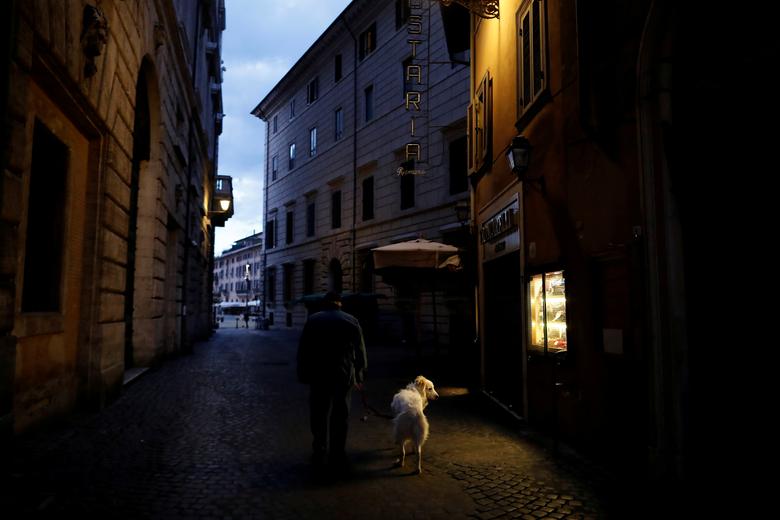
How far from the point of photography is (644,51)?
4777 millimetres

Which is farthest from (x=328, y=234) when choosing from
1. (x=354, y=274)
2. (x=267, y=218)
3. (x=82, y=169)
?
(x=82, y=169)

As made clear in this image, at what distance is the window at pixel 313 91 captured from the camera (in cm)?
3195

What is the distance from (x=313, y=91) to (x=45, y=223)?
91.2 ft

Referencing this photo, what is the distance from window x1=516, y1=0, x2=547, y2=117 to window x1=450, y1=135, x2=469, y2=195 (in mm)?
11576

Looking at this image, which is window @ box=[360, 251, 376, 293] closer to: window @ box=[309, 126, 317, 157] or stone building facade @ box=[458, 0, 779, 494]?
window @ box=[309, 126, 317, 157]

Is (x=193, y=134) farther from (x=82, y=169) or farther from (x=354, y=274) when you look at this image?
(x=82, y=169)

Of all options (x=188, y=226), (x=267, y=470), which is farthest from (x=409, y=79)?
(x=267, y=470)

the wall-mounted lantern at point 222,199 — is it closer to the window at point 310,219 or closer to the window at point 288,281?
the window at point 310,219

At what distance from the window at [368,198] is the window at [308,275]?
6065mm

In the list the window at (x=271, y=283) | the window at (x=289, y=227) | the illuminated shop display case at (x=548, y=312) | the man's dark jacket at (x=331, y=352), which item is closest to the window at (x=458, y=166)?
the illuminated shop display case at (x=548, y=312)

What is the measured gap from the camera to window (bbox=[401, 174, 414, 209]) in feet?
75.5

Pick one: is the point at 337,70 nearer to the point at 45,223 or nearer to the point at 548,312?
the point at 45,223

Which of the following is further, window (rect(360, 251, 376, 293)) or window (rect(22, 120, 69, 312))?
window (rect(360, 251, 376, 293))

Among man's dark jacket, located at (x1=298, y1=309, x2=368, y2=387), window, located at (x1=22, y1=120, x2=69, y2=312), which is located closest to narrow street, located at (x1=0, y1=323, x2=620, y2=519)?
man's dark jacket, located at (x1=298, y1=309, x2=368, y2=387)
